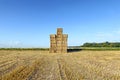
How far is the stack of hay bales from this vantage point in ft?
86.5

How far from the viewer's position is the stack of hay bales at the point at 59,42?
26375 millimetres

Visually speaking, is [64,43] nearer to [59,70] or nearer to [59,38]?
[59,38]

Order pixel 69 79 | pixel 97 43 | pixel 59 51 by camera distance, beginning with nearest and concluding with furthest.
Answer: pixel 69 79 → pixel 59 51 → pixel 97 43

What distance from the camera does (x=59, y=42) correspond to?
26500mm

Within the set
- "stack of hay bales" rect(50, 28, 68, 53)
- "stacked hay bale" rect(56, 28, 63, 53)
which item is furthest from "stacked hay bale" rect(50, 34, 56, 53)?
"stacked hay bale" rect(56, 28, 63, 53)

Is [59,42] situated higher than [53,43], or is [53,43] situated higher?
[59,42]

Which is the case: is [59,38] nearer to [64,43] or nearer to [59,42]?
[59,42]

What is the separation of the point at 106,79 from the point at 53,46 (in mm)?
20087

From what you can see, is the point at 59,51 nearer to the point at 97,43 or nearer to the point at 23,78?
the point at 23,78

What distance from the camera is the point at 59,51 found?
1038 inches

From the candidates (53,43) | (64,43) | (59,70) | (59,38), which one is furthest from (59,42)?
(59,70)

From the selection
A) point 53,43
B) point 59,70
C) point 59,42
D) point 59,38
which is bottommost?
point 59,70

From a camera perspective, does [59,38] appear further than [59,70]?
Yes

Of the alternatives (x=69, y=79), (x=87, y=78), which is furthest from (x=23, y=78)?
A: (x=87, y=78)
